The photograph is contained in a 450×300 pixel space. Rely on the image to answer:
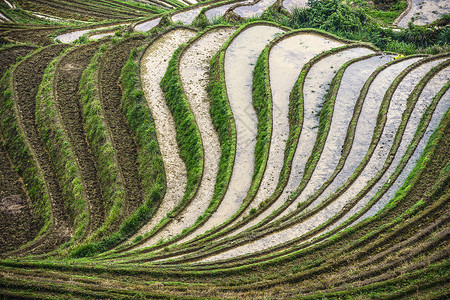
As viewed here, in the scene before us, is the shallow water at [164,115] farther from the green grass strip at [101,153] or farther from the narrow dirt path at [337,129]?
the narrow dirt path at [337,129]

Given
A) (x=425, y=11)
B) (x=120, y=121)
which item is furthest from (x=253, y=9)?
(x=120, y=121)

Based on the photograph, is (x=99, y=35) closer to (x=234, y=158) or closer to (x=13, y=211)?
(x=13, y=211)

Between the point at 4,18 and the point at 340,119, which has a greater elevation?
the point at 4,18

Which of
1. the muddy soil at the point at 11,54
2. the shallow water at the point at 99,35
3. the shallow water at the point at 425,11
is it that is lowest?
the shallow water at the point at 425,11

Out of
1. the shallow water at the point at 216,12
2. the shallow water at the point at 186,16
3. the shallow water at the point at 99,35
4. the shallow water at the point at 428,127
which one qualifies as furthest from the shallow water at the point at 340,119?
the shallow water at the point at 99,35

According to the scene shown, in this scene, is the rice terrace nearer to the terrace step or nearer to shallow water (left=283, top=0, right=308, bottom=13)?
the terrace step

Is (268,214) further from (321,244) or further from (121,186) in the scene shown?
(121,186)

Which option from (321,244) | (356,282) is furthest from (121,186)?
(356,282)
